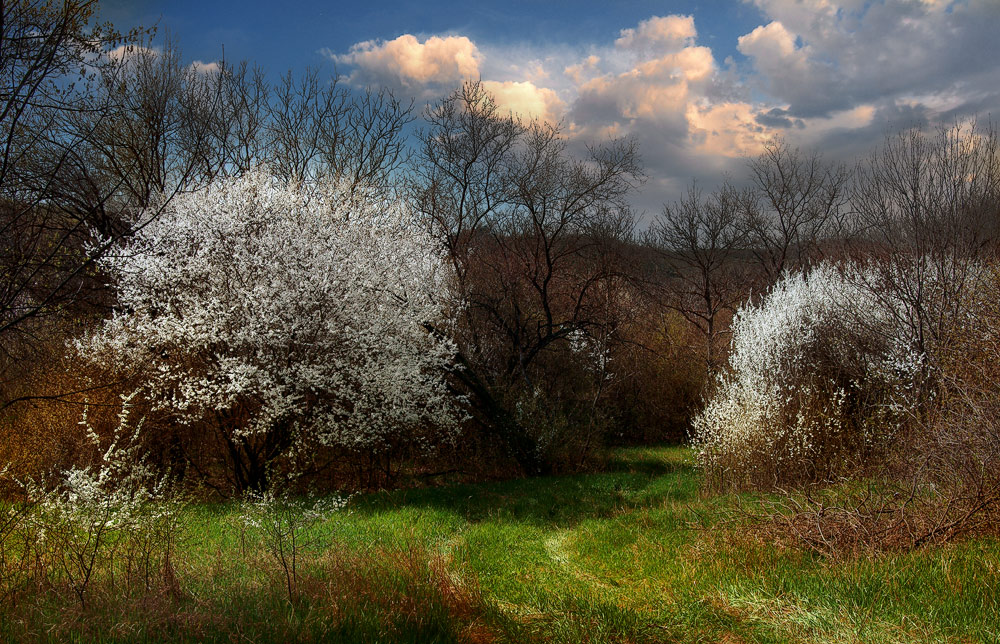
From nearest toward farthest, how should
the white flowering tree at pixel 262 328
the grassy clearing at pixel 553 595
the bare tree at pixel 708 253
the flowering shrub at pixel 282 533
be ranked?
the grassy clearing at pixel 553 595 → the flowering shrub at pixel 282 533 → the white flowering tree at pixel 262 328 → the bare tree at pixel 708 253

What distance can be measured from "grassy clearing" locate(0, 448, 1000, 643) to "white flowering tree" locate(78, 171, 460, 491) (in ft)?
10.0

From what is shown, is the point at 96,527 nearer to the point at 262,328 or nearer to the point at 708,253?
the point at 262,328

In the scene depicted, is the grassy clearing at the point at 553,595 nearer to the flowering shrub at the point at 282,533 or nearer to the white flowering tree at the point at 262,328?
the flowering shrub at the point at 282,533

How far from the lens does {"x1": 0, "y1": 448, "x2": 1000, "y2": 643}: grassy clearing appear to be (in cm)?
362

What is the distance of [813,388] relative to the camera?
9.95 metres

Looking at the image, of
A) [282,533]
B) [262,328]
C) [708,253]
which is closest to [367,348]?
[262,328]

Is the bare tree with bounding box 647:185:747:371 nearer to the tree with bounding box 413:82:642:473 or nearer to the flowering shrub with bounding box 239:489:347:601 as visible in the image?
the tree with bounding box 413:82:642:473

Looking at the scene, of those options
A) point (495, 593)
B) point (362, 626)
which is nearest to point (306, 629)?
point (362, 626)

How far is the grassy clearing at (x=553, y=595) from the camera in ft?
11.9

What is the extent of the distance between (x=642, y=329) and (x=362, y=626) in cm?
1873

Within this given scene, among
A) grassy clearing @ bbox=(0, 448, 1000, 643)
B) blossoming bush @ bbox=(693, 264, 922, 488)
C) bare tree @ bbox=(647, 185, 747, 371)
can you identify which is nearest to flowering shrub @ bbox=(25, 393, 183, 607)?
grassy clearing @ bbox=(0, 448, 1000, 643)

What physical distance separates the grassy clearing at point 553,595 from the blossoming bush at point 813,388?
244 centimetres

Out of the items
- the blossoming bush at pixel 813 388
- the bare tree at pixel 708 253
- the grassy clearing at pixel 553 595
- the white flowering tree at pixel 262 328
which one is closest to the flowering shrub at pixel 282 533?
the grassy clearing at pixel 553 595

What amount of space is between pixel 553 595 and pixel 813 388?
6.96 metres
